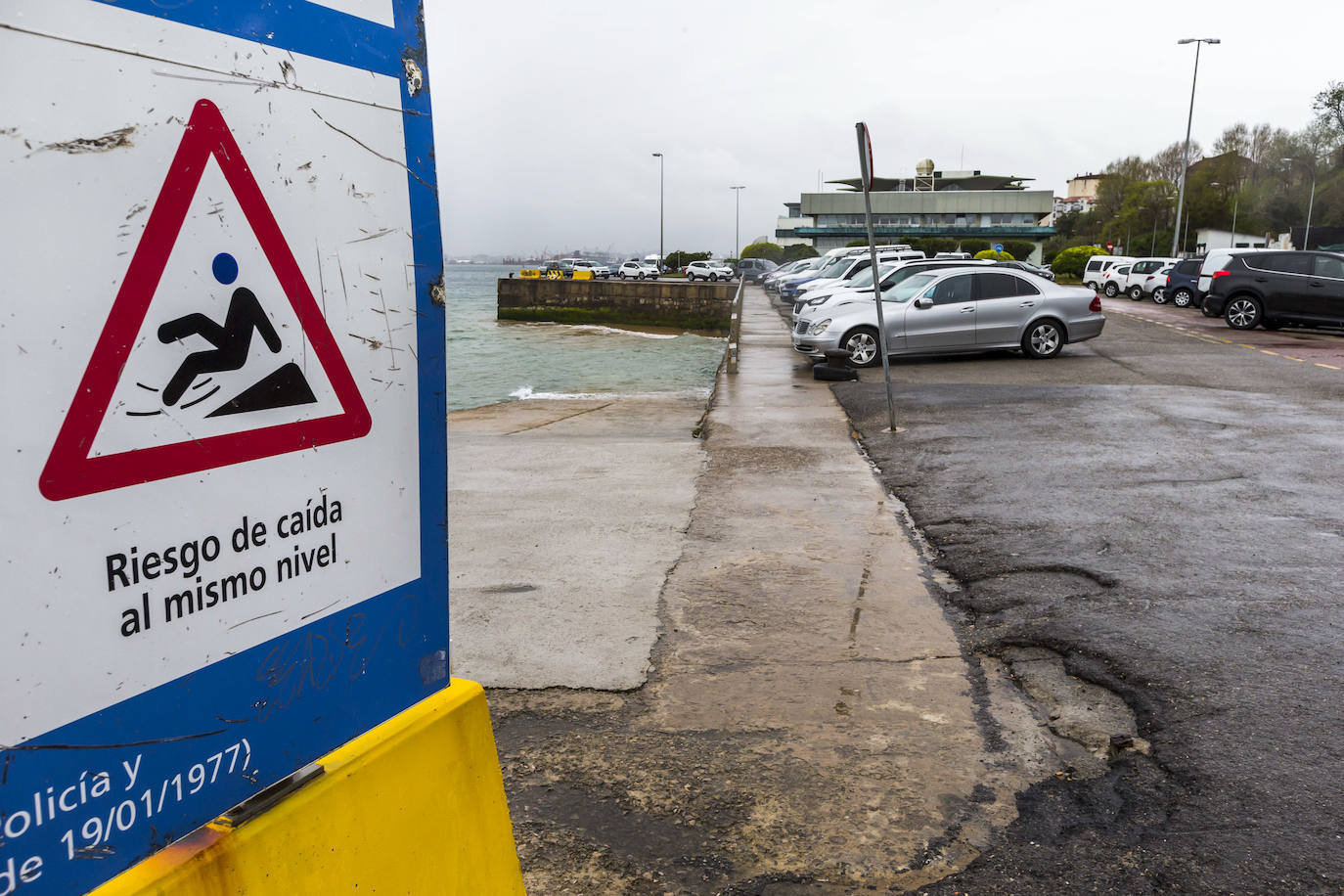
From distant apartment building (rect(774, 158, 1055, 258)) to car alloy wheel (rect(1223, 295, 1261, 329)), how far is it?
73.6m

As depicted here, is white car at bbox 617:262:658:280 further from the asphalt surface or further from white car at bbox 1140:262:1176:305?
the asphalt surface

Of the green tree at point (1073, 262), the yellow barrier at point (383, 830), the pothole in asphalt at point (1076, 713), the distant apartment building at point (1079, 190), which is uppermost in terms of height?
the distant apartment building at point (1079, 190)

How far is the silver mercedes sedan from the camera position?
55.3ft

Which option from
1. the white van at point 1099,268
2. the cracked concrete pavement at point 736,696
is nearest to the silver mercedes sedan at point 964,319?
the cracked concrete pavement at point 736,696

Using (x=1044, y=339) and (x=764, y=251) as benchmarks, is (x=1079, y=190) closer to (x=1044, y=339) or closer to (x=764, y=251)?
(x=764, y=251)

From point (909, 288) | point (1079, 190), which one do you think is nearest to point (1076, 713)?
point (909, 288)

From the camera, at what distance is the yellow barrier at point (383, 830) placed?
1.38 metres

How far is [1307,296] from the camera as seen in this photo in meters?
21.4

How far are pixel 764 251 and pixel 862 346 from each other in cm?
9351

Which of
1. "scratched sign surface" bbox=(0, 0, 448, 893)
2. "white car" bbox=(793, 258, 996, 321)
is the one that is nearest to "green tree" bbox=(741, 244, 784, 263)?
"white car" bbox=(793, 258, 996, 321)

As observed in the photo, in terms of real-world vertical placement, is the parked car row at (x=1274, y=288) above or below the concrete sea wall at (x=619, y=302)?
above

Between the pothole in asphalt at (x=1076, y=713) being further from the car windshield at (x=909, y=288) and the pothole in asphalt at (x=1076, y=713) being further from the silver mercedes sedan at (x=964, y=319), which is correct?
the car windshield at (x=909, y=288)

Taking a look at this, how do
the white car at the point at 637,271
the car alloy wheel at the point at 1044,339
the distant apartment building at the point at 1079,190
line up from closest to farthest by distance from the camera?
1. the car alloy wheel at the point at 1044,339
2. the white car at the point at 637,271
3. the distant apartment building at the point at 1079,190

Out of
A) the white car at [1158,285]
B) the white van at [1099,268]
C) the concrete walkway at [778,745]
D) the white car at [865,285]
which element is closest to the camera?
the concrete walkway at [778,745]
